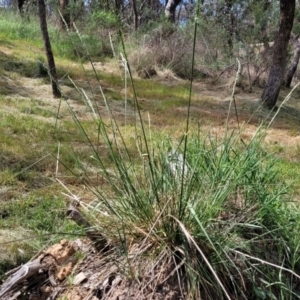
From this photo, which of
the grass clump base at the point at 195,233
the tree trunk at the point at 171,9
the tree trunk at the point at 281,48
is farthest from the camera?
the tree trunk at the point at 171,9

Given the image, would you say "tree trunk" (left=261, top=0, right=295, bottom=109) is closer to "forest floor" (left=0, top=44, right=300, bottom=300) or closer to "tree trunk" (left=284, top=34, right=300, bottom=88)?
"forest floor" (left=0, top=44, right=300, bottom=300)

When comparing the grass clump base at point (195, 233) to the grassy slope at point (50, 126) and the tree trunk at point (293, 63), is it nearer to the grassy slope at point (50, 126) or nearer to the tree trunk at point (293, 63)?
the grassy slope at point (50, 126)

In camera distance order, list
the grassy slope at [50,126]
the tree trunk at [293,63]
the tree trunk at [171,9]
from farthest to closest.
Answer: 1. the tree trunk at [171,9]
2. the tree trunk at [293,63]
3. the grassy slope at [50,126]

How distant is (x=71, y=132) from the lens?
4285 millimetres

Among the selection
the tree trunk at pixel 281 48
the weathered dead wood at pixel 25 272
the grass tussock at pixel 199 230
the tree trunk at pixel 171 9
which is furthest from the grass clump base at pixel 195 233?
the tree trunk at pixel 171 9

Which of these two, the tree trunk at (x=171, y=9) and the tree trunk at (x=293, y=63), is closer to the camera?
the tree trunk at (x=293, y=63)

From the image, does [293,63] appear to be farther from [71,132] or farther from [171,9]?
[71,132]

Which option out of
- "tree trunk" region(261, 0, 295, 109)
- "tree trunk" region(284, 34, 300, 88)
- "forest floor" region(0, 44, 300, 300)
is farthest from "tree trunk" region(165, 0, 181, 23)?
"tree trunk" region(261, 0, 295, 109)

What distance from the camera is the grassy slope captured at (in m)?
2.41

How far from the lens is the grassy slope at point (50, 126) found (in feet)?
7.91

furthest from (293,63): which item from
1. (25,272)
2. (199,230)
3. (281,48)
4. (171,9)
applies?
(25,272)

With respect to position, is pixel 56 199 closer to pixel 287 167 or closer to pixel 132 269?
pixel 132 269

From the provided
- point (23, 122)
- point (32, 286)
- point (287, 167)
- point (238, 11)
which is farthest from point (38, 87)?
point (238, 11)

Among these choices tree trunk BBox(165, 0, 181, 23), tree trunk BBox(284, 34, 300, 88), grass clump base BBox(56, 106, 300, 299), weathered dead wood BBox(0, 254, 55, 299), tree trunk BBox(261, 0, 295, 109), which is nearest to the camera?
grass clump base BBox(56, 106, 300, 299)
